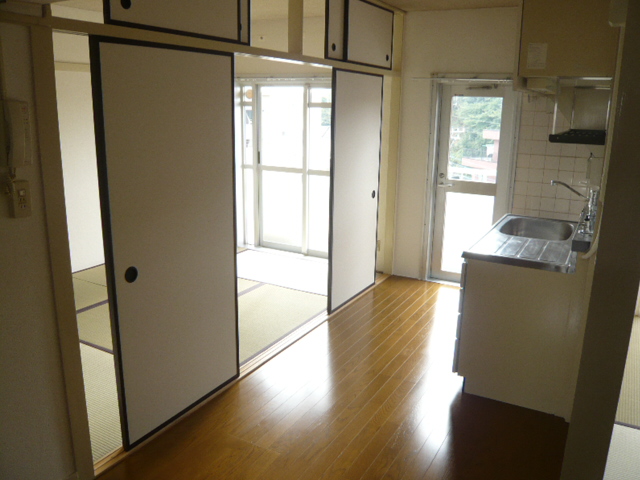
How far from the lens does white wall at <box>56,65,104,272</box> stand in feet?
16.7

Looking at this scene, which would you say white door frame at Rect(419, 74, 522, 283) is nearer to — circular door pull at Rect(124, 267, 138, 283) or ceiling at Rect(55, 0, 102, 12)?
ceiling at Rect(55, 0, 102, 12)

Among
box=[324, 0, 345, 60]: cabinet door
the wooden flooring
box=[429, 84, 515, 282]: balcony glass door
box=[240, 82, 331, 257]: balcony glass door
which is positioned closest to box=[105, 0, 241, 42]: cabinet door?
box=[324, 0, 345, 60]: cabinet door

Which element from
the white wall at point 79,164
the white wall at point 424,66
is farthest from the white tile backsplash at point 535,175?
the white wall at point 79,164

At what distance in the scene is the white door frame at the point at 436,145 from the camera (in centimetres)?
460

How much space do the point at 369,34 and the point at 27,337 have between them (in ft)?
11.8

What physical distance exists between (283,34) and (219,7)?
2953 millimetres

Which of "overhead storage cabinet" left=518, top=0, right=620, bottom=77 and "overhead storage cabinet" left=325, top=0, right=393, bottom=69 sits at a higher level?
"overhead storage cabinet" left=325, top=0, right=393, bottom=69

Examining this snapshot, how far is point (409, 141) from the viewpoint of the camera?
17.1 feet

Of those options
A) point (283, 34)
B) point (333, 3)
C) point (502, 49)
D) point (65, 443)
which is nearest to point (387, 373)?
point (65, 443)

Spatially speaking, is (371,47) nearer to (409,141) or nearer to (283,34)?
(409,141)

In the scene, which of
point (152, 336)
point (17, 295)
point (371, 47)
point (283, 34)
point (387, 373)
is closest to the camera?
point (17, 295)

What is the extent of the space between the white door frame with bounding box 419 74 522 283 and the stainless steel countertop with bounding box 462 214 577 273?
1.24 metres

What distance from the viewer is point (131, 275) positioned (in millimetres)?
2482

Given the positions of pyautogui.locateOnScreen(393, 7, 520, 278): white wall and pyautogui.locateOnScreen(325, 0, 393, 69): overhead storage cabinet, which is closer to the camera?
pyautogui.locateOnScreen(325, 0, 393, 69): overhead storage cabinet
